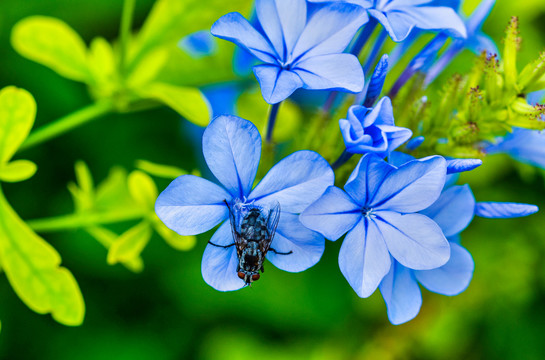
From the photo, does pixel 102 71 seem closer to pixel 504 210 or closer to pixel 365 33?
pixel 365 33

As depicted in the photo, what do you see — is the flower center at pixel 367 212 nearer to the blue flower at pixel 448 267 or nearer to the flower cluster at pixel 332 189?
the flower cluster at pixel 332 189

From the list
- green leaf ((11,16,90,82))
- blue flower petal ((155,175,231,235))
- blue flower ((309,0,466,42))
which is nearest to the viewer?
blue flower petal ((155,175,231,235))

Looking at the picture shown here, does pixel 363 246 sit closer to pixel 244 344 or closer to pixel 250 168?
pixel 250 168

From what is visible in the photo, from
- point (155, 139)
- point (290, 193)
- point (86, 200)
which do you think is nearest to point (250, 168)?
point (290, 193)

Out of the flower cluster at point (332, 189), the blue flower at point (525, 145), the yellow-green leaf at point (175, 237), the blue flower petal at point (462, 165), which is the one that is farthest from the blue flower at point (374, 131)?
the yellow-green leaf at point (175, 237)

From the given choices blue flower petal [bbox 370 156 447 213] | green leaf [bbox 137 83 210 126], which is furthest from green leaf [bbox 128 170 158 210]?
blue flower petal [bbox 370 156 447 213]

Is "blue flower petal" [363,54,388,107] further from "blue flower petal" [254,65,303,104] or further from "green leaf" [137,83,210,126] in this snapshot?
"green leaf" [137,83,210,126]
